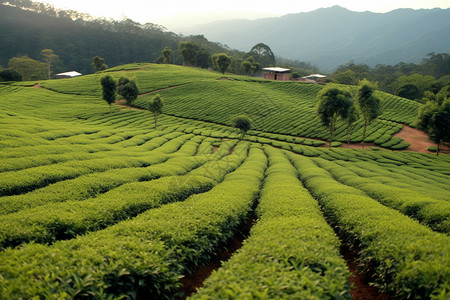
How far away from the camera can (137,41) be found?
16112 cm

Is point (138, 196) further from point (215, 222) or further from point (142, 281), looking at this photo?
point (142, 281)

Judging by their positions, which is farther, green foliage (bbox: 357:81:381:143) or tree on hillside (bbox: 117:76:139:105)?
tree on hillside (bbox: 117:76:139:105)

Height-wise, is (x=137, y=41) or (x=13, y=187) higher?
(x=137, y=41)

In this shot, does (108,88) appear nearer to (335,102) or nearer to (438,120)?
(335,102)

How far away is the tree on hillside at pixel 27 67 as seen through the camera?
91062mm

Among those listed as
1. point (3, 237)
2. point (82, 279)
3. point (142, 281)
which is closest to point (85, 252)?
point (82, 279)

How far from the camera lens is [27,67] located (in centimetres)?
9300

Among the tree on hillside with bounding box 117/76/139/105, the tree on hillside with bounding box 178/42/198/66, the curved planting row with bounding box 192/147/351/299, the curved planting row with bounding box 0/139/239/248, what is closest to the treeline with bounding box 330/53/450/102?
the tree on hillside with bounding box 178/42/198/66

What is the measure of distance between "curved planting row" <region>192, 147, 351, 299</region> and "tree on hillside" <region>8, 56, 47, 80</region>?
112 metres

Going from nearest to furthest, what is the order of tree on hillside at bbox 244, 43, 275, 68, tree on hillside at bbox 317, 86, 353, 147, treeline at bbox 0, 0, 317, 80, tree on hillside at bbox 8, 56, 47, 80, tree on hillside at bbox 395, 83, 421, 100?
tree on hillside at bbox 317, 86, 353, 147 < tree on hillside at bbox 395, 83, 421, 100 < tree on hillside at bbox 8, 56, 47, 80 < treeline at bbox 0, 0, 317, 80 < tree on hillside at bbox 244, 43, 275, 68

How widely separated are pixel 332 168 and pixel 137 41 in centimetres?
16765

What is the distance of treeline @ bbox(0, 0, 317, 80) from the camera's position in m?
122

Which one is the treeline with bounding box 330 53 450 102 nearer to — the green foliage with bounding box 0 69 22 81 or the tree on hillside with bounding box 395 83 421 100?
the tree on hillside with bounding box 395 83 421 100

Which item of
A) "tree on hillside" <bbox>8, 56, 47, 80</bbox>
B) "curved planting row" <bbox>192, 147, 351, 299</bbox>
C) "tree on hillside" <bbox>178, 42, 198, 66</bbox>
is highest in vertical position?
"tree on hillside" <bbox>178, 42, 198, 66</bbox>
